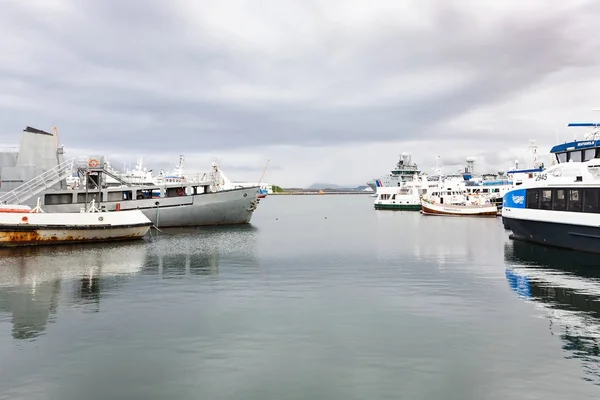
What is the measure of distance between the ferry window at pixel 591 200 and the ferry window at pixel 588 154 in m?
6.40

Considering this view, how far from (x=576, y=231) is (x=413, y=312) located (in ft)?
74.3

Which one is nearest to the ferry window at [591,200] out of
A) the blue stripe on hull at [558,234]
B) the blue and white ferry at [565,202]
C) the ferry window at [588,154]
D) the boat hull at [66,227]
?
the blue and white ferry at [565,202]

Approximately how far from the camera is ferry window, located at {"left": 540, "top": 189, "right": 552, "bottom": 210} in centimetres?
3643

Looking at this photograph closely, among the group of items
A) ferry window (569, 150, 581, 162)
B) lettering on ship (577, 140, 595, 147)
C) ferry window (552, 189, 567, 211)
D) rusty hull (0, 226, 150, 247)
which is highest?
lettering on ship (577, 140, 595, 147)

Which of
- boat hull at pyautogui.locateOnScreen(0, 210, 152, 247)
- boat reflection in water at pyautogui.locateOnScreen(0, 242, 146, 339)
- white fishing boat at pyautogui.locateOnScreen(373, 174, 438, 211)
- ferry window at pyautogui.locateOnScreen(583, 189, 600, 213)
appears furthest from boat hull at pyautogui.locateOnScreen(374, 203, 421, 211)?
boat reflection in water at pyautogui.locateOnScreen(0, 242, 146, 339)

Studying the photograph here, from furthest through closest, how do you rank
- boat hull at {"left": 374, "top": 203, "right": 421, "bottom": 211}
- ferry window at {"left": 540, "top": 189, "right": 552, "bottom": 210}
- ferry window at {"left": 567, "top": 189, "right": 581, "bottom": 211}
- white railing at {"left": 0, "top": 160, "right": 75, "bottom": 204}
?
boat hull at {"left": 374, "top": 203, "right": 421, "bottom": 211} < white railing at {"left": 0, "top": 160, "right": 75, "bottom": 204} < ferry window at {"left": 540, "top": 189, "right": 552, "bottom": 210} < ferry window at {"left": 567, "top": 189, "right": 581, "bottom": 211}

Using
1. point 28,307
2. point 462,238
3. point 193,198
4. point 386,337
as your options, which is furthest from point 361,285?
point 193,198

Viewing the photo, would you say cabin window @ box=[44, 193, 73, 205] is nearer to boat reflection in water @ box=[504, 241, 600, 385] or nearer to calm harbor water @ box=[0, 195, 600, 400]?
calm harbor water @ box=[0, 195, 600, 400]

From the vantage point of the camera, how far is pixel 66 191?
5081cm

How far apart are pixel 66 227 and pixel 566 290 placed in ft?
125

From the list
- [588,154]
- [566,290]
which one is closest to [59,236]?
[566,290]

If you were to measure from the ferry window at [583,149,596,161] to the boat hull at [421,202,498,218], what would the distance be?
179ft

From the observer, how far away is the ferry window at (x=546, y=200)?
36.4 metres

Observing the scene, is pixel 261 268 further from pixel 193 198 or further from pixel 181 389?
pixel 193 198
